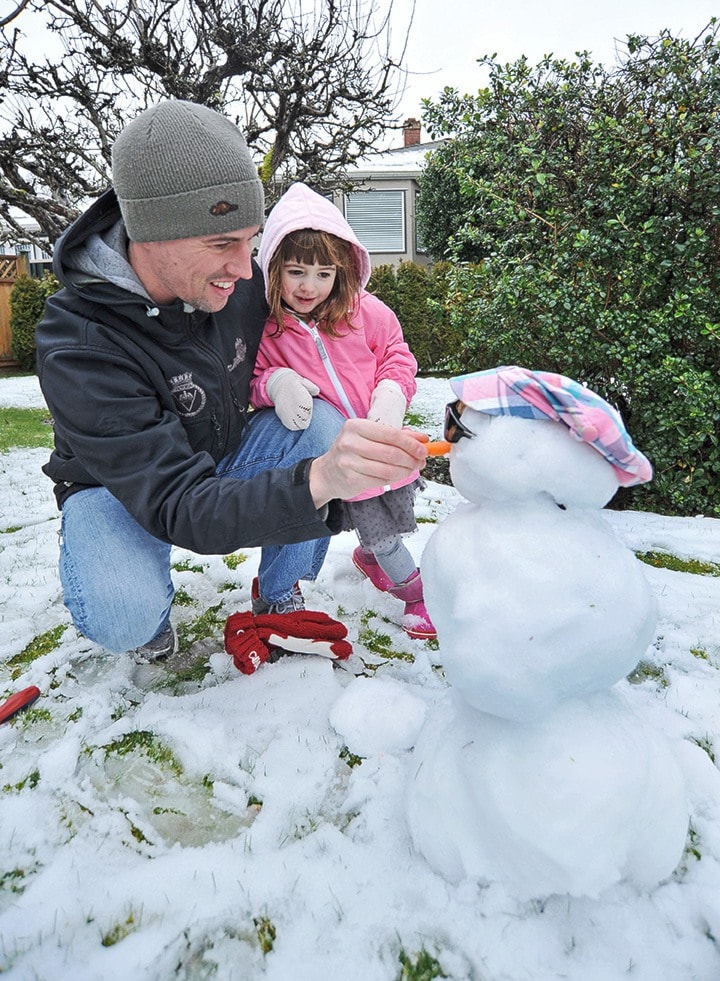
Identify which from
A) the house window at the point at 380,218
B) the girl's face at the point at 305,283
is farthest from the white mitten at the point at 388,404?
the house window at the point at 380,218

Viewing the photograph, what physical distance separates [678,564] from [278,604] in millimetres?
1548

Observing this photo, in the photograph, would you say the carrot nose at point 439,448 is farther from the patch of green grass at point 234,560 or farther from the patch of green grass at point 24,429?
the patch of green grass at point 24,429

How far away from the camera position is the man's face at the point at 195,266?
1.60m

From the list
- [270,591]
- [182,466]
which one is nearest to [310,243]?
[182,466]

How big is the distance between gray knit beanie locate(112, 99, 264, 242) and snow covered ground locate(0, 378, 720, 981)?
1009 millimetres

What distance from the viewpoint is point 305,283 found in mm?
2000

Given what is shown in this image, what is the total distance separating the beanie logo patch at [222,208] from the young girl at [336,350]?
35 cm

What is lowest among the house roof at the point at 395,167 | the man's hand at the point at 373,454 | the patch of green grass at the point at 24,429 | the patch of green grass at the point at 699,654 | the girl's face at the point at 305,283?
the patch of green grass at the point at 24,429

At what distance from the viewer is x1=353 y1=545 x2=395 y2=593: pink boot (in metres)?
2.33

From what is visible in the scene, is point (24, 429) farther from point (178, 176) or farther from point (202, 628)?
point (178, 176)

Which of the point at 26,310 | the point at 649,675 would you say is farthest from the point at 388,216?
the point at 649,675

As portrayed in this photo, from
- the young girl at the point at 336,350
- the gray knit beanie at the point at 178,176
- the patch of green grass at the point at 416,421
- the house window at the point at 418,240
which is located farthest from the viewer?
the house window at the point at 418,240

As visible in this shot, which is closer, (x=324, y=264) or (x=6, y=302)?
(x=324, y=264)

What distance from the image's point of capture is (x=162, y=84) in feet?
19.7
